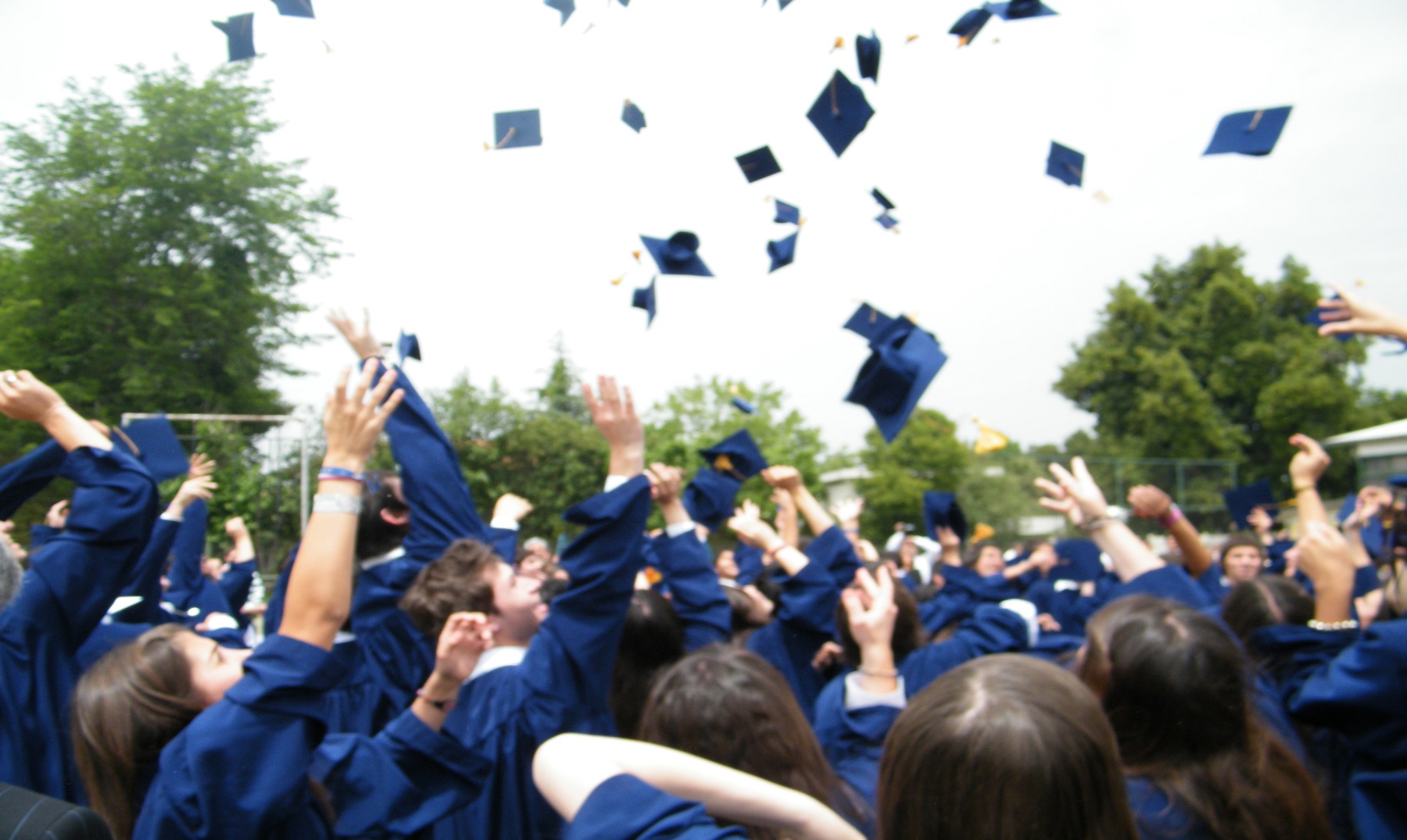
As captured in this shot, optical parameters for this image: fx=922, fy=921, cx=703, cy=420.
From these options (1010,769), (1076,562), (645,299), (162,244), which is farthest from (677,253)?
(162,244)

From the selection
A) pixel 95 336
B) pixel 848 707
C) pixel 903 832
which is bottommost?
pixel 848 707

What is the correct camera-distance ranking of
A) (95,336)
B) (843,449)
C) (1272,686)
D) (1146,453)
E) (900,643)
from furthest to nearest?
1. (843,449)
2. (1146,453)
3. (95,336)
4. (900,643)
5. (1272,686)

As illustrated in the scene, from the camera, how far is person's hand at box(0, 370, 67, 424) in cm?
233

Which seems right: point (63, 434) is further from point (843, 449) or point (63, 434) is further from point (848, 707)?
point (843, 449)

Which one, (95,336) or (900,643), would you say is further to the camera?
(95,336)

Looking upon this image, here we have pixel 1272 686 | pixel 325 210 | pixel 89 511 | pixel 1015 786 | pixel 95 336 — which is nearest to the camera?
pixel 1015 786

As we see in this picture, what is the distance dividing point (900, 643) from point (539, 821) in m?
1.54

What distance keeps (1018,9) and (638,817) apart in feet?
8.89

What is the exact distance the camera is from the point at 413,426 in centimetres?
340

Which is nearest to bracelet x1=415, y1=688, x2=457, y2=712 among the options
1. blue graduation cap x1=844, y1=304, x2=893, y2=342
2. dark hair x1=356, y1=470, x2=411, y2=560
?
dark hair x1=356, y1=470, x2=411, y2=560

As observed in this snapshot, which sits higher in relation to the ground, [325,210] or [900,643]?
[325,210]

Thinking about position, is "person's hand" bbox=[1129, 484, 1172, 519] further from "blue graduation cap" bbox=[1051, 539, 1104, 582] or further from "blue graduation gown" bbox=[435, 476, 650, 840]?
"blue graduation cap" bbox=[1051, 539, 1104, 582]

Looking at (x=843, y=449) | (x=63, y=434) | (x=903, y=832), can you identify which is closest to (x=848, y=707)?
(x=903, y=832)

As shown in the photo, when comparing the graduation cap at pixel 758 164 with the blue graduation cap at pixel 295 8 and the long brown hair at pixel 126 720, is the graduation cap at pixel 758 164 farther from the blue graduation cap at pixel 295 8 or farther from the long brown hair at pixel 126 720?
the long brown hair at pixel 126 720
